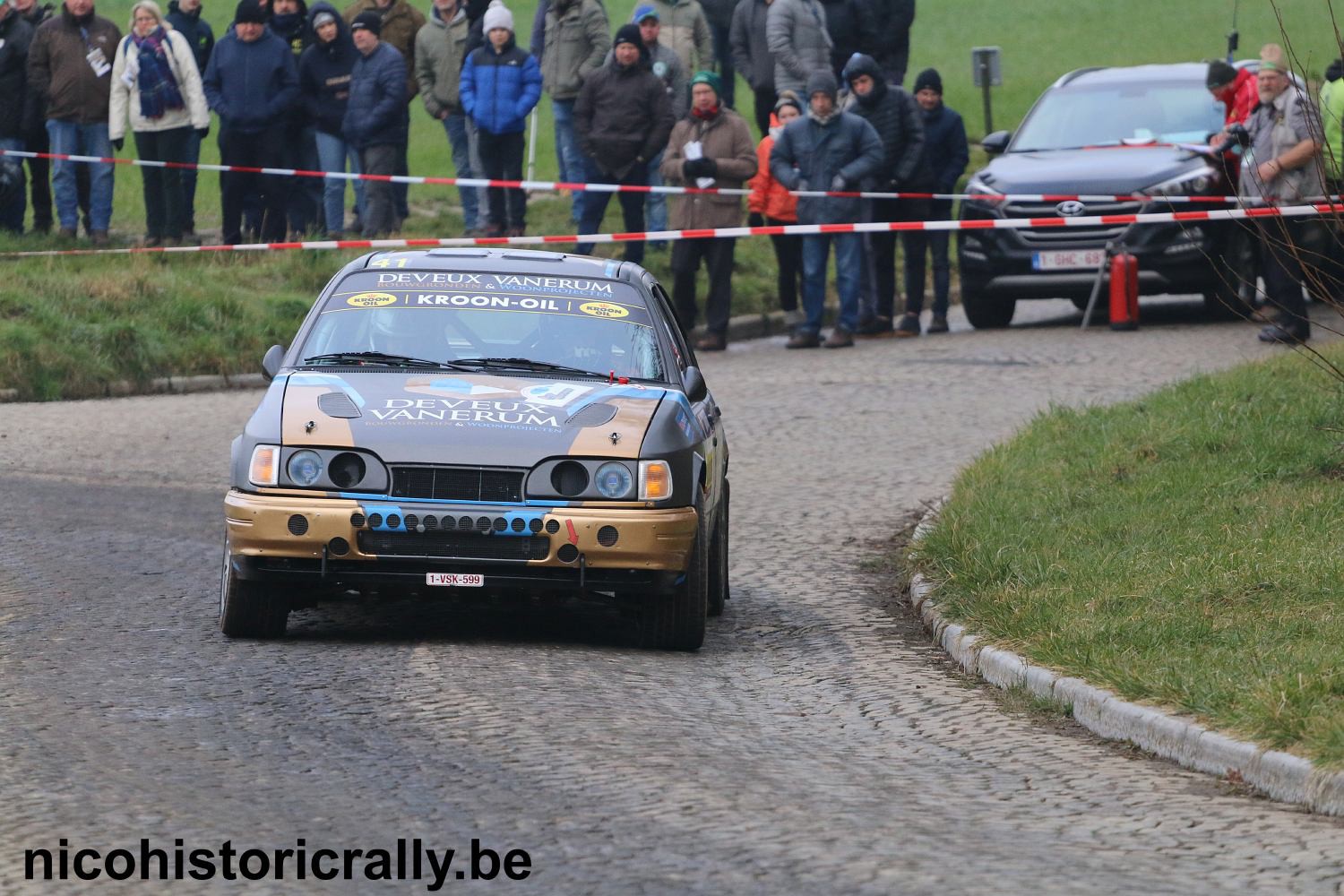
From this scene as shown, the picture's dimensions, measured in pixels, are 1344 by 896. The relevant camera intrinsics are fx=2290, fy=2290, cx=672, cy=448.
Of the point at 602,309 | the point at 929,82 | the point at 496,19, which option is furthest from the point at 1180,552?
the point at 496,19

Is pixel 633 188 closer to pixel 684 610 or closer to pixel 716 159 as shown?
pixel 716 159

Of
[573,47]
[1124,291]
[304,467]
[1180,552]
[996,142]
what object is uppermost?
[573,47]

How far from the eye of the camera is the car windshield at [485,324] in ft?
32.7

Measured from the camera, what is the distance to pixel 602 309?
1033 centimetres

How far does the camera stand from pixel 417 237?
22641 mm

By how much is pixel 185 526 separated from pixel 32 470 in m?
2.28

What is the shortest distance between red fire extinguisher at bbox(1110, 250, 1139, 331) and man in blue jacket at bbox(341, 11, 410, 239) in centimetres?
709

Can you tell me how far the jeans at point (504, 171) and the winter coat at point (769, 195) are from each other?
117 inches

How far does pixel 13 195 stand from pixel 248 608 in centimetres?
1443

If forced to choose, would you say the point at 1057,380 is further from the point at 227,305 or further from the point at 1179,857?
the point at 1179,857

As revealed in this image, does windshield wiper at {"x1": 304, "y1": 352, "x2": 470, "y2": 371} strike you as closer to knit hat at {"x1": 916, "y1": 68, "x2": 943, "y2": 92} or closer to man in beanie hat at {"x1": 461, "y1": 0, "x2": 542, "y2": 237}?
man in beanie hat at {"x1": 461, "y1": 0, "x2": 542, "y2": 237}

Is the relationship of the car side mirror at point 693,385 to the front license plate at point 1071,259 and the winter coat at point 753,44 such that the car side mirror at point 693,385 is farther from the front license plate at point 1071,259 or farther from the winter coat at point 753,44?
the winter coat at point 753,44

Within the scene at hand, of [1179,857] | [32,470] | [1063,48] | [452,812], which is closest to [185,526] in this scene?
[32,470]

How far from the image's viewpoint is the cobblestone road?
6.09m
